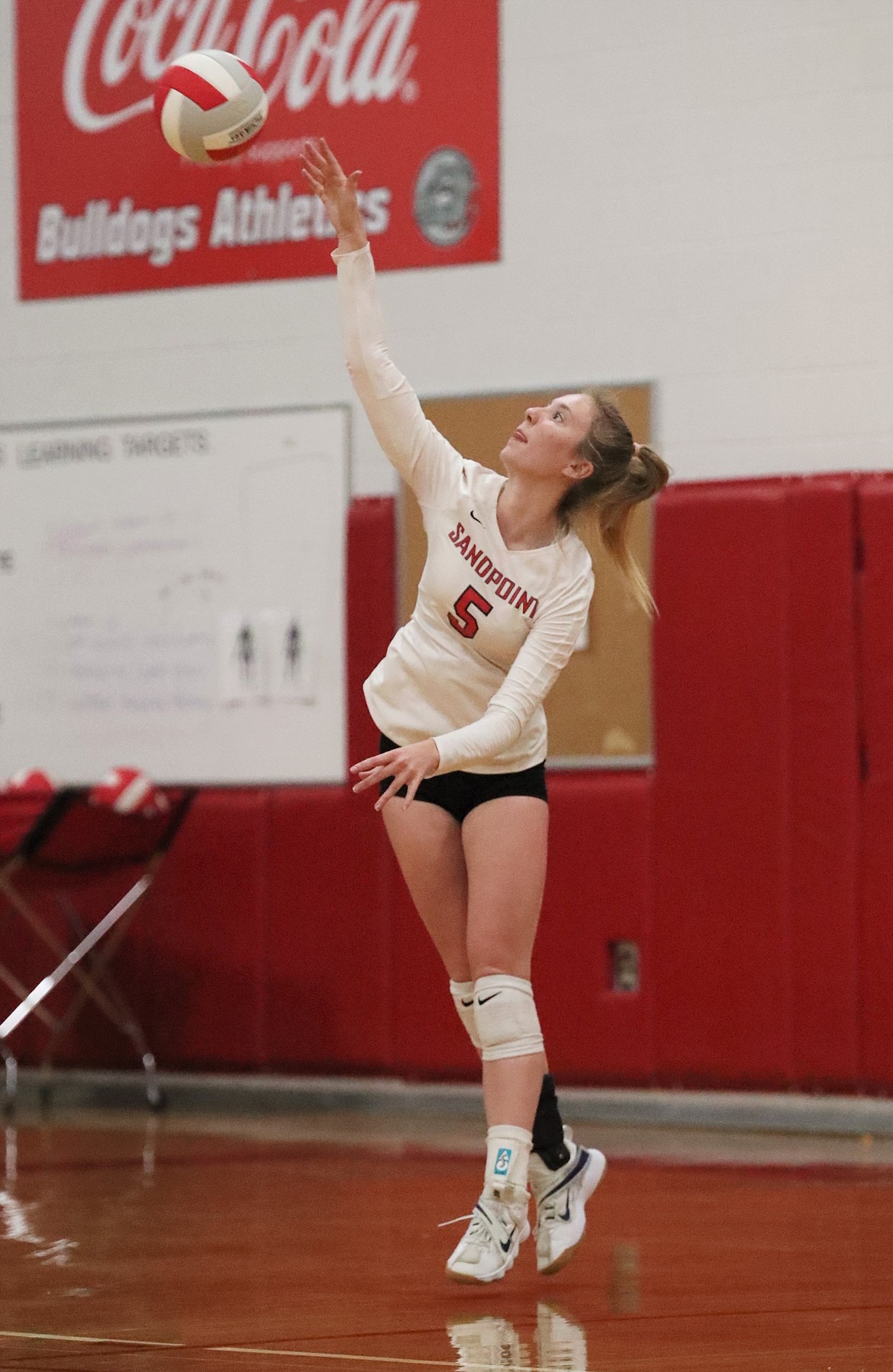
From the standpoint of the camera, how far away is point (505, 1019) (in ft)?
12.7

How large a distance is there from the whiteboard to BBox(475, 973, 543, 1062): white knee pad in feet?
12.2

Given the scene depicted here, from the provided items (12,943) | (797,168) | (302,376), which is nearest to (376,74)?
(302,376)

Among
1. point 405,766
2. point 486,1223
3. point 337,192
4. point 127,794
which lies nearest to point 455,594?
point 405,766

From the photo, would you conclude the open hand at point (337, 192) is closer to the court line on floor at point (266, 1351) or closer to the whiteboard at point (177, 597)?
the court line on floor at point (266, 1351)

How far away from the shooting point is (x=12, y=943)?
7.99 metres

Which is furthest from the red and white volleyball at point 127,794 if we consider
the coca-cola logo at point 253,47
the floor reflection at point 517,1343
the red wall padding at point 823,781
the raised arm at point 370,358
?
the floor reflection at point 517,1343

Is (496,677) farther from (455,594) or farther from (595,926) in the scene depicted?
(595,926)

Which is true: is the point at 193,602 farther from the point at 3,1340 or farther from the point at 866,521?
the point at 3,1340

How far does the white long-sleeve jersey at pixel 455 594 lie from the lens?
3908 millimetres

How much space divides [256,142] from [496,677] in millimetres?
4511

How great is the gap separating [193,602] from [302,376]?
0.95 m

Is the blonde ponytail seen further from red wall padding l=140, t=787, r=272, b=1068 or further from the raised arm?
red wall padding l=140, t=787, r=272, b=1068

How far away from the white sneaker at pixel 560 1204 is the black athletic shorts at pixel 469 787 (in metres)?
0.71

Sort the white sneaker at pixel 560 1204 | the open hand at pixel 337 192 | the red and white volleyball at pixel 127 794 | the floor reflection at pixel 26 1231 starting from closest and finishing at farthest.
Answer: the open hand at pixel 337 192, the white sneaker at pixel 560 1204, the floor reflection at pixel 26 1231, the red and white volleyball at pixel 127 794
